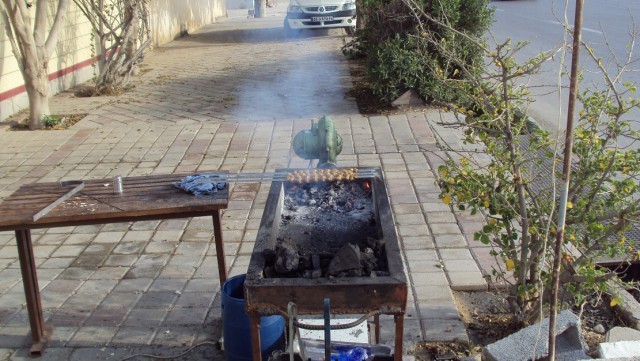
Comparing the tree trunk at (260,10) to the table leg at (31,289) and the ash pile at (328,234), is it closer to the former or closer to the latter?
the ash pile at (328,234)

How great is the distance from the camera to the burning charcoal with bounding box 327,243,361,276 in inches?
99.4

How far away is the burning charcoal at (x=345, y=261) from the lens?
2.53 m

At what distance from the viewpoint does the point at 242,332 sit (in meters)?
3.06

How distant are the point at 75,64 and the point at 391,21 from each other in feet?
20.1

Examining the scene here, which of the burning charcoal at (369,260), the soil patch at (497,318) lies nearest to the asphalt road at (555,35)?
the soil patch at (497,318)

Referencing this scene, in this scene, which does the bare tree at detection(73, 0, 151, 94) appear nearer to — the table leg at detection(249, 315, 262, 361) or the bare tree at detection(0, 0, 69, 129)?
the bare tree at detection(0, 0, 69, 129)

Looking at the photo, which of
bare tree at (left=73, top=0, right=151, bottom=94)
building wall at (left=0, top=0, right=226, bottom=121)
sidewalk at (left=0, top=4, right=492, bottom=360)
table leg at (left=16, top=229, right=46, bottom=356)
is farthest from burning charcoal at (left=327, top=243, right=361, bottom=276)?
bare tree at (left=73, top=0, right=151, bottom=94)

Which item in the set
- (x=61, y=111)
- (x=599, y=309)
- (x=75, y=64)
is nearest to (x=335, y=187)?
(x=599, y=309)

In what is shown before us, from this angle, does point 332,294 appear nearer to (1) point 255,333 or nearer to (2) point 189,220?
(1) point 255,333

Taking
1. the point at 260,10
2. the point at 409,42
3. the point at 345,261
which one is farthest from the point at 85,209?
the point at 260,10

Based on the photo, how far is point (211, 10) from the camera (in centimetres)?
2475

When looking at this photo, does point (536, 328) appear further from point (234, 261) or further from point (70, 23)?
point (70, 23)

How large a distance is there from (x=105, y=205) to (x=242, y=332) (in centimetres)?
105

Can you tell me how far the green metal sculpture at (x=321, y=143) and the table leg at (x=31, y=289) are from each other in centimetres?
165
